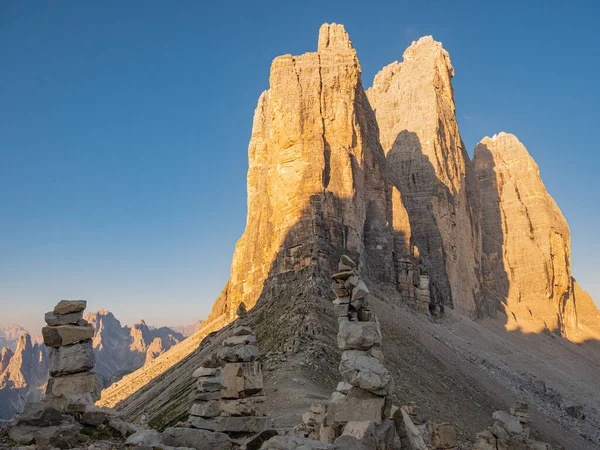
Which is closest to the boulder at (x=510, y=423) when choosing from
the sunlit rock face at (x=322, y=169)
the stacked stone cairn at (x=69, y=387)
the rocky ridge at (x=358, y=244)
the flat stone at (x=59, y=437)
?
the rocky ridge at (x=358, y=244)

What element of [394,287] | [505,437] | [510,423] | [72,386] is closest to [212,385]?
[72,386]

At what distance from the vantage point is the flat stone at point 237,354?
430 inches

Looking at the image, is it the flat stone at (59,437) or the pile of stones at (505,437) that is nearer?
the flat stone at (59,437)

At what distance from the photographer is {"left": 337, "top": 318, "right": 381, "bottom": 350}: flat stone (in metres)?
8.93

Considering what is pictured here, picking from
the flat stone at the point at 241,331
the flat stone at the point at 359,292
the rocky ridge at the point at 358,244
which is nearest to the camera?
the flat stone at the point at 359,292

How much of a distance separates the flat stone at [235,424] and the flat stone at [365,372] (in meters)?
2.84

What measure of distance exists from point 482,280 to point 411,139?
30.3 metres

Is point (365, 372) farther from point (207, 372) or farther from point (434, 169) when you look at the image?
point (434, 169)

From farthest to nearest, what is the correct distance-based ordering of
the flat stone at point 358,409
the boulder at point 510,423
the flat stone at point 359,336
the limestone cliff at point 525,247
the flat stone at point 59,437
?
the limestone cliff at point 525,247 < the boulder at point 510,423 < the flat stone at point 359,336 < the flat stone at point 59,437 < the flat stone at point 358,409

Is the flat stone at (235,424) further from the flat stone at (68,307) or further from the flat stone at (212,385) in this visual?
the flat stone at (68,307)

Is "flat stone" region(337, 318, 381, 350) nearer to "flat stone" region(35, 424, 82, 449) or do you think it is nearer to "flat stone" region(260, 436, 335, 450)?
"flat stone" region(260, 436, 335, 450)

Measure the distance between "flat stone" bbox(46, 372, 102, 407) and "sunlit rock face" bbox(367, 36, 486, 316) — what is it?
2666 inches

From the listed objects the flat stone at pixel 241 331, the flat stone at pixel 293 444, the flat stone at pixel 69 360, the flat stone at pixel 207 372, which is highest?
the flat stone at pixel 241 331

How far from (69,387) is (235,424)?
358cm
